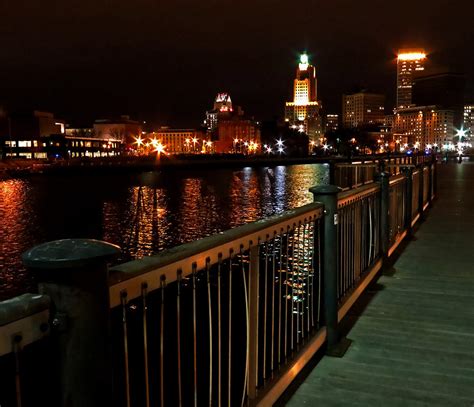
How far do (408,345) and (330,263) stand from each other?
3.52 ft

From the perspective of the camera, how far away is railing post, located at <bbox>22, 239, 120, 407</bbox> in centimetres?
173

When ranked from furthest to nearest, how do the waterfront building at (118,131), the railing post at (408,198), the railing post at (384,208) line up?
the waterfront building at (118,131)
the railing post at (408,198)
the railing post at (384,208)

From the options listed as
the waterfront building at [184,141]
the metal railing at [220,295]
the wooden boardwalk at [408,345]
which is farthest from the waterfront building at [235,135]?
the wooden boardwalk at [408,345]

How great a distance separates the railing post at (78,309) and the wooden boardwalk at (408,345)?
2121mm

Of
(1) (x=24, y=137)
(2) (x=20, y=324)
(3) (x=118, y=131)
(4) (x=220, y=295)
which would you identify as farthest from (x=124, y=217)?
(3) (x=118, y=131)

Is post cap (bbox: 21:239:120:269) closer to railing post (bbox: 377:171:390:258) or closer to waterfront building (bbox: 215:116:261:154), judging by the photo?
railing post (bbox: 377:171:390:258)

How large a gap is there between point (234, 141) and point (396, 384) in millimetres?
174281

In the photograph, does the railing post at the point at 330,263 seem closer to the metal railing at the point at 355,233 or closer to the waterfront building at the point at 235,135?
the metal railing at the point at 355,233

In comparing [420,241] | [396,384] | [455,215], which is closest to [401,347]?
[396,384]

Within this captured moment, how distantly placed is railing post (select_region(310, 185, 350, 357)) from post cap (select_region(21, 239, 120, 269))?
112 inches

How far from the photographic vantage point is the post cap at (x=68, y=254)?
5.55ft

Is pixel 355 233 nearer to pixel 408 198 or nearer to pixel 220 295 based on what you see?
pixel 220 295

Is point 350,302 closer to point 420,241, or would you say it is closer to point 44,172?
point 420,241

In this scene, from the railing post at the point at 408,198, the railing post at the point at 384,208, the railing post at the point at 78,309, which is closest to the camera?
the railing post at the point at 78,309
